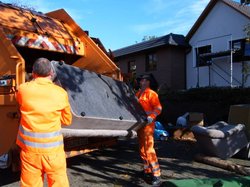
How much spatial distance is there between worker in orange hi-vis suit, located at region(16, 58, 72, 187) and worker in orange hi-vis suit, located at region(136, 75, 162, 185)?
6.89 ft

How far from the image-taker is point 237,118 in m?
7.80

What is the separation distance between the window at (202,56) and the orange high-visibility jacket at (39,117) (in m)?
15.6

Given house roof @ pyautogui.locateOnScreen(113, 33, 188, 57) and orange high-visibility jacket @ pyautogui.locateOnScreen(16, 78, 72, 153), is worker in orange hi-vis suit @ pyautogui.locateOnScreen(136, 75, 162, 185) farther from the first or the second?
house roof @ pyautogui.locateOnScreen(113, 33, 188, 57)

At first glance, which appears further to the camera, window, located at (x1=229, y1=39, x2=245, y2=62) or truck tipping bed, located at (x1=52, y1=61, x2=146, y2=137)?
window, located at (x1=229, y1=39, x2=245, y2=62)

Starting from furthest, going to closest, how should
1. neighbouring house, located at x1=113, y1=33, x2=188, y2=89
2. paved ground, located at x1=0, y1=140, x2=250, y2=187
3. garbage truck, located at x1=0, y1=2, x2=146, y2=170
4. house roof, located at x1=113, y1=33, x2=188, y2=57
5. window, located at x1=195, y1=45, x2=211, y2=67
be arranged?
neighbouring house, located at x1=113, y1=33, x2=188, y2=89 → house roof, located at x1=113, y1=33, x2=188, y2=57 → window, located at x1=195, y1=45, x2=211, y2=67 → paved ground, located at x1=0, y1=140, x2=250, y2=187 → garbage truck, located at x1=0, y1=2, x2=146, y2=170

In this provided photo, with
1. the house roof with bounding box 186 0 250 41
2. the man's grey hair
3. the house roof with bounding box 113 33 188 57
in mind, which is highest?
the house roof with bounding box 186 0 250 41

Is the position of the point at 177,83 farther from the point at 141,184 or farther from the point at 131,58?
the point at 141,184

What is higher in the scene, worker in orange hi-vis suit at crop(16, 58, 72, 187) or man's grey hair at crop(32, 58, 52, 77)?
man's grey hair at crop(32, 58, 52, 77)

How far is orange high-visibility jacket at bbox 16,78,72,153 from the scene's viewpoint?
131 inches

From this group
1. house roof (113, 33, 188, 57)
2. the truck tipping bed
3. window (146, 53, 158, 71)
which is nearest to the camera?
the truck tipping bed

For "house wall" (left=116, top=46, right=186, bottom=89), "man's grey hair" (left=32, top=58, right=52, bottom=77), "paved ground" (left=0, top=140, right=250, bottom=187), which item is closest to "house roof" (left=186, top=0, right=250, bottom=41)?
"house wall" (left=116, top=46, right=186, bottom=89)

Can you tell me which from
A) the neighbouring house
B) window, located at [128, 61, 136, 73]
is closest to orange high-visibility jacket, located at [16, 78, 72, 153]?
the neighbouring house

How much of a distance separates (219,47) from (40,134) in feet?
52.7

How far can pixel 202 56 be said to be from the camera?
18531 millimetres
